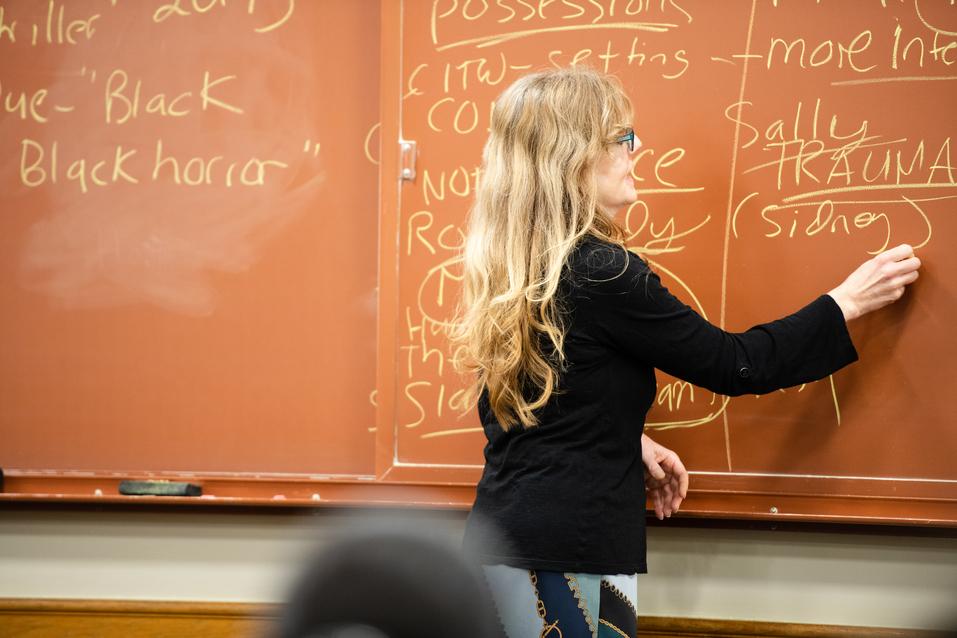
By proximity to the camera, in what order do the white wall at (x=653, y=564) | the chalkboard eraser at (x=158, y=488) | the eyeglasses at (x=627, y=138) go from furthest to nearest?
the chalkboard eraser at (x=158, y=488)
the white wall at (x=653, y=564)
the eyeglasses at (x=627, y=138)

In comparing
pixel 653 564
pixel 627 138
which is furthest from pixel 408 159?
pixel 653 564

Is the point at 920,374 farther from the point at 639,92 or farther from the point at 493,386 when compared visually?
the point at 493,386

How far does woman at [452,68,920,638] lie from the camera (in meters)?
1.19

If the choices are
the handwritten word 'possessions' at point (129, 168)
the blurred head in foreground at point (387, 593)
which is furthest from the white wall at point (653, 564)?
the blurred head in foreground at point (387, 593)

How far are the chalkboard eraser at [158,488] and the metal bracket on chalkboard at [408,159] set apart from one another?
88 cm

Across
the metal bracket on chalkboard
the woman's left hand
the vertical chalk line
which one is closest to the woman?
the woman's left hand

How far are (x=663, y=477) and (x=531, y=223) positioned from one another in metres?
0.60

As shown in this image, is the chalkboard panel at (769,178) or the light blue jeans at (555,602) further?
the chalkboard panel at (769,178)

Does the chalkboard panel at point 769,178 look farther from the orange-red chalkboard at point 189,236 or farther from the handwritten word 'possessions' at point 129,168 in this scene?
the handwritten word 'possessions' at point 129,168

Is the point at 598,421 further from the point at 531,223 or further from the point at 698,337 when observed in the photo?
the point at 531,223

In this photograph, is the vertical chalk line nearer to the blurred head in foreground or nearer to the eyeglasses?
the eyeglasses

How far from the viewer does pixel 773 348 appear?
4.27 ft

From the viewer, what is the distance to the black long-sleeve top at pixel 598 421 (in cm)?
119

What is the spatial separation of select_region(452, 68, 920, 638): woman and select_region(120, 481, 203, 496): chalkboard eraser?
3.20 feet
